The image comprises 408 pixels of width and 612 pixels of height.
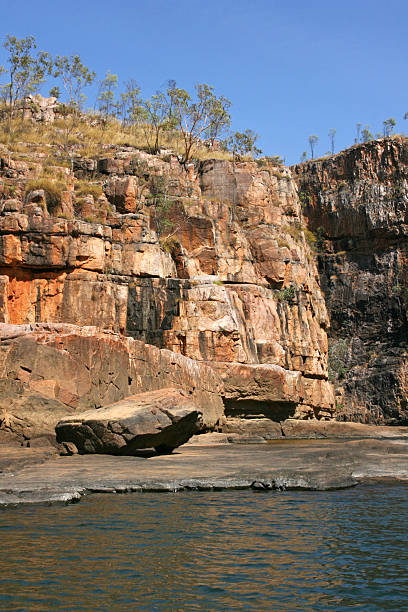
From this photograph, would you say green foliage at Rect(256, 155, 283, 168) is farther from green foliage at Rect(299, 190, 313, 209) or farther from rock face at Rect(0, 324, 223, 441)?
rock face at Rect(0, 324, 223, 441)

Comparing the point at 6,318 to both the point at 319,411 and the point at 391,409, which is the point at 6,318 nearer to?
the point at 319,411

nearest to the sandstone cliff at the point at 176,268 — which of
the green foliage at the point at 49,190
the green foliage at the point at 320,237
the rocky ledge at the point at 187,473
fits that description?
the green foliage at the point at 49,190

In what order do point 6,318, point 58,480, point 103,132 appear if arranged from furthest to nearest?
1. point 103,132
2. point 6,318
3. point 58,480

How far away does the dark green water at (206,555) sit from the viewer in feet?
26.9

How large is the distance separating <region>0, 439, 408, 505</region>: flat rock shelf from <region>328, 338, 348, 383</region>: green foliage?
49.6 meters

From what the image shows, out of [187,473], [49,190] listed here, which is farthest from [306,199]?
[187,473]

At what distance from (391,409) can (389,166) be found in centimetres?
2685

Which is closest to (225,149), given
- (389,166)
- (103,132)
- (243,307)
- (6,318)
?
(103,132)

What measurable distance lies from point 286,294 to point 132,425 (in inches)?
1379

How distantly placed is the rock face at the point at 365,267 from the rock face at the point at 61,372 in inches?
1680

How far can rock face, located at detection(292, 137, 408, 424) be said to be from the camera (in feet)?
227

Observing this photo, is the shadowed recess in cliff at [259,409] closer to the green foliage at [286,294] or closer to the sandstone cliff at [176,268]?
the sandstone cliff at [176,268]

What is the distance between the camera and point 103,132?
2633 inches

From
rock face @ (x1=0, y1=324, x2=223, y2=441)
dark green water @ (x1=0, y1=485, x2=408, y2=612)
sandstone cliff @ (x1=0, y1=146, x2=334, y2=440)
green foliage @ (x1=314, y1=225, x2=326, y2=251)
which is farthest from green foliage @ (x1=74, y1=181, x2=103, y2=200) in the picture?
dark green water @ (x1=0, y1=485, x2=408, y2=612)
